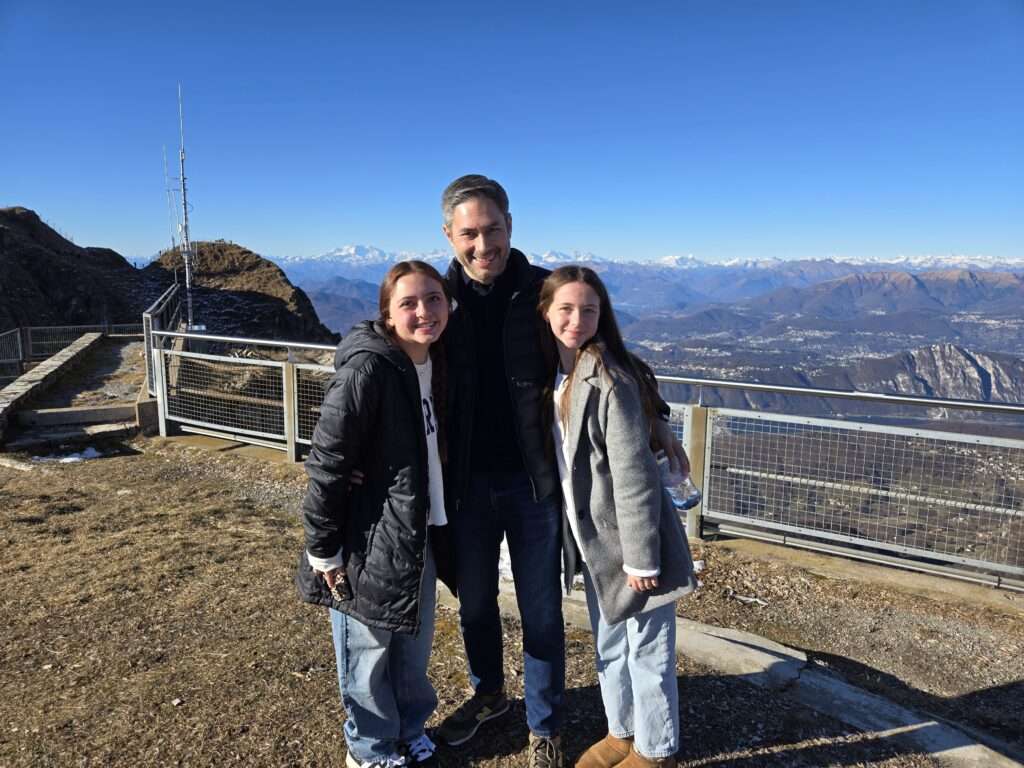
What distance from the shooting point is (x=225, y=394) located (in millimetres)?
8148

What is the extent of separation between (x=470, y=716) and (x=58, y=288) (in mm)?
29387

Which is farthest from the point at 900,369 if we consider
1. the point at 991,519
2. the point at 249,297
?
the point at 991,519

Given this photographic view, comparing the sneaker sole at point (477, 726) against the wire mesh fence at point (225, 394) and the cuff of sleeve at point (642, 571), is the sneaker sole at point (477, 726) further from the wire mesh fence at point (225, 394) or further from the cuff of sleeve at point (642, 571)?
the wire mesh fence at point (225, 394)

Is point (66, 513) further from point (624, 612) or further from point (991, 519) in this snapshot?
point (991, 519)

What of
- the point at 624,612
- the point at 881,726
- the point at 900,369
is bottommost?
the point at 900,369

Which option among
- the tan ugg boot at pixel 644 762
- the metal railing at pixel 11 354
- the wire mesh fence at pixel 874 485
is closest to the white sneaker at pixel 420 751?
the tan ugg boot at pixel 644 762

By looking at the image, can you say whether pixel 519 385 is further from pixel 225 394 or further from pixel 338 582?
pixel 225 394

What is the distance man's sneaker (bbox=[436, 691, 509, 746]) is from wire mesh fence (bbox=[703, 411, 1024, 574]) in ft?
10.3

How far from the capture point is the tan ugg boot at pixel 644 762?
233 centimetres

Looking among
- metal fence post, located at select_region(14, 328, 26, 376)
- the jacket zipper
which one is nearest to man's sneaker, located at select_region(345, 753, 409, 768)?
the jacket zipper

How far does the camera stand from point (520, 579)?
2428 millimetres

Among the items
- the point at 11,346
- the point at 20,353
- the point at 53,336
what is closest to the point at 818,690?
the point at 20,353

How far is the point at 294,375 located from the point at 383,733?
210 inches

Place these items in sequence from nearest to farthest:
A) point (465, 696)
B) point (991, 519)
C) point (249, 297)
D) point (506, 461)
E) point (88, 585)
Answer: point (506, 461)
point (465, 696)
point (88, 585)
point (991, 519)
point (249, 297)
